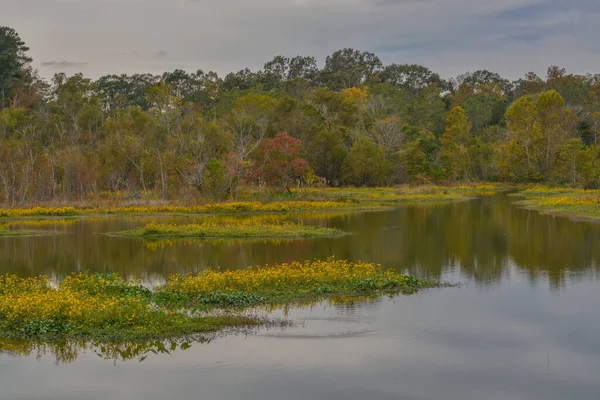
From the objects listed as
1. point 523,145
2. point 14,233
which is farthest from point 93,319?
point 523,145

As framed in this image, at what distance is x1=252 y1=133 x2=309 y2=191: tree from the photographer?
59938 mm

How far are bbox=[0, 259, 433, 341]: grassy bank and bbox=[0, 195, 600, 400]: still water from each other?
78 cm

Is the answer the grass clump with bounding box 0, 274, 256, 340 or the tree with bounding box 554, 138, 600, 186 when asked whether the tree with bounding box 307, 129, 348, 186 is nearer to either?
the tree with bounding box 554, 138, 600, 186

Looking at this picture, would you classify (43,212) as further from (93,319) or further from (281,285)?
(93,319)

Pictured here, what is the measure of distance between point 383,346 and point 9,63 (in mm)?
84069

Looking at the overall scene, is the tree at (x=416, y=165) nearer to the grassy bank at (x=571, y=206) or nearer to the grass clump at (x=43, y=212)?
the grassy bank at (x=571, y=206)

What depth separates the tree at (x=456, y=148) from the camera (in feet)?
279

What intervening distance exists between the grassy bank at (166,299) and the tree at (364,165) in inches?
1938

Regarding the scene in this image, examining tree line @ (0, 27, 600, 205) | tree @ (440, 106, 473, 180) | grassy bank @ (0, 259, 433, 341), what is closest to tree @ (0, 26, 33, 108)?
tree line @ (0, 27, 600, 205)

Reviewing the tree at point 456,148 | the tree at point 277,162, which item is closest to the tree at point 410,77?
the tree at point 456,148

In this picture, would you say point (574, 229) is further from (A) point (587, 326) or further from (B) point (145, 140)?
(B) point (145, 140)

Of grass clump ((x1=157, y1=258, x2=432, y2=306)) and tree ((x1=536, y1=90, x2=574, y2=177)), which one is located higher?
tree ((x1=536, y1=90, x2=574, y2=177))

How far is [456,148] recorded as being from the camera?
89812 mm

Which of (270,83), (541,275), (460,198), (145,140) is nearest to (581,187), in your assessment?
(460,198)
